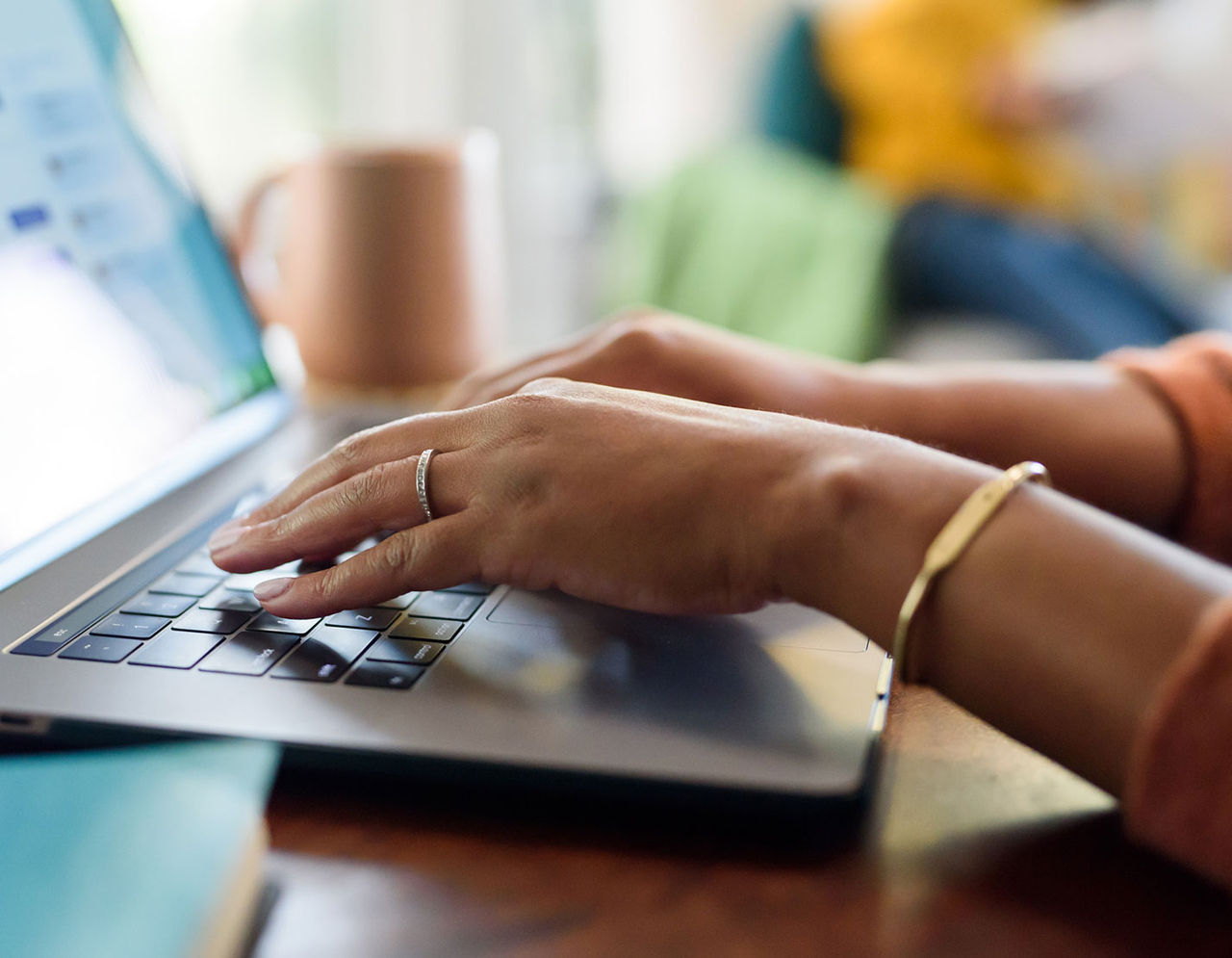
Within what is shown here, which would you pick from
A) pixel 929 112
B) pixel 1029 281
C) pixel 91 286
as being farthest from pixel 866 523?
pixel 929 112

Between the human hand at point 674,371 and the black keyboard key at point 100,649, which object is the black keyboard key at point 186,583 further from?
the human hand at point 674,371

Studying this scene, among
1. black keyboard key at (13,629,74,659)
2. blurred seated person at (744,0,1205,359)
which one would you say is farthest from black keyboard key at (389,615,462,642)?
blurred seated person at (744,0,1205,359)

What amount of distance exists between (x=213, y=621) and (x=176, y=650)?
0.09 feet

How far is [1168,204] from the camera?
210cm

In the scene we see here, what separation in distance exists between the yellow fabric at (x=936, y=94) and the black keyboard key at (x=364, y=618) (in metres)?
1.64

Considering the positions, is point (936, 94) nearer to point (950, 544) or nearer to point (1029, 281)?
point (1029, 281)

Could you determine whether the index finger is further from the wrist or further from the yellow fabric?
the yellow fabric

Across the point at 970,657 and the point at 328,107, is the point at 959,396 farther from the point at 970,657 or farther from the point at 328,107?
the point at 328,107

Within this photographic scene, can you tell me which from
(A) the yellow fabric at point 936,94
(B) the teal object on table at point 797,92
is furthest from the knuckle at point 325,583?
(B) the teal object on table at point 797,92

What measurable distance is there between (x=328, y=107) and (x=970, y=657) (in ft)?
5.79

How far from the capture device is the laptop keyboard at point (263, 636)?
36 cm

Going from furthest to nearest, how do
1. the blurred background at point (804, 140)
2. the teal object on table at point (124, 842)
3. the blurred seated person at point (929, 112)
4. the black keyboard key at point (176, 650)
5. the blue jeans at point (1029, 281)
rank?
the blurred seated person at point (929, 112) < the blurred background at point (804, 140) < the blue jeans at point (1029, 281) < the black keyboard key at point (176, 650) < the teal object on table at point (124, 842)

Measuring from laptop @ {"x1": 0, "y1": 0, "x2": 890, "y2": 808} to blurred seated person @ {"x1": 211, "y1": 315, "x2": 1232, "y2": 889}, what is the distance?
22mm

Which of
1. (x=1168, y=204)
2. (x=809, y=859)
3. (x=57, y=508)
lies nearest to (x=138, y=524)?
(x=57, y=508)
